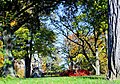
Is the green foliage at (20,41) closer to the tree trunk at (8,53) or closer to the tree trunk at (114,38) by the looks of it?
the tree trunk at (8,53)

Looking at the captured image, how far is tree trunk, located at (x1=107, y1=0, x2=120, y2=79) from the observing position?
11.4 m

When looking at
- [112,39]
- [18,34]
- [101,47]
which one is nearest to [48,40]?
[18,34]

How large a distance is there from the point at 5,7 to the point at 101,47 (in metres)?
26.6

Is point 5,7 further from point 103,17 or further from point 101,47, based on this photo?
point 101,47

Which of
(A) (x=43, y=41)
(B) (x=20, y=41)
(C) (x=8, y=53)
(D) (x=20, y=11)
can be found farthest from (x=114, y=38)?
(A) (x=43, y=41)

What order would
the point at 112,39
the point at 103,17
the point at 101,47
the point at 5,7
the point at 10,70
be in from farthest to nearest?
the point at 101,47
the point at 103,17
the point at 10,70
the point at 5,7
the point at 112,39

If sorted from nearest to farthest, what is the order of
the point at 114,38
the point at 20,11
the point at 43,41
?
the point at 114,38
the point at 20,11
the point at 43,41

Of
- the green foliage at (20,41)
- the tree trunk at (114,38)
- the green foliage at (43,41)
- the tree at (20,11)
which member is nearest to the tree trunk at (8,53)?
the tree at (20,11)

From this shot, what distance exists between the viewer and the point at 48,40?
36.0 meters

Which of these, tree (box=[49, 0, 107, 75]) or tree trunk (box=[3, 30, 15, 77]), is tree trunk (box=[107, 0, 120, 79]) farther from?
tree (box=[49, 0, 107, 75])

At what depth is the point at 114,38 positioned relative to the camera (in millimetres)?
11414

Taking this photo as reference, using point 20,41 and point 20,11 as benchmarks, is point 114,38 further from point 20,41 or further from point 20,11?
point 20,41

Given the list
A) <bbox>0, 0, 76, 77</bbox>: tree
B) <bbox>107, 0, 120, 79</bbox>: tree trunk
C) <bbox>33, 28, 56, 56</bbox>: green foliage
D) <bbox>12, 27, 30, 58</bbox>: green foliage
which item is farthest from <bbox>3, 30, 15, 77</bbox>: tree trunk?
<bbox>107, 0, 120, 79</bbox>: tree trunk

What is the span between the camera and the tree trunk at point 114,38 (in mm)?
11367
